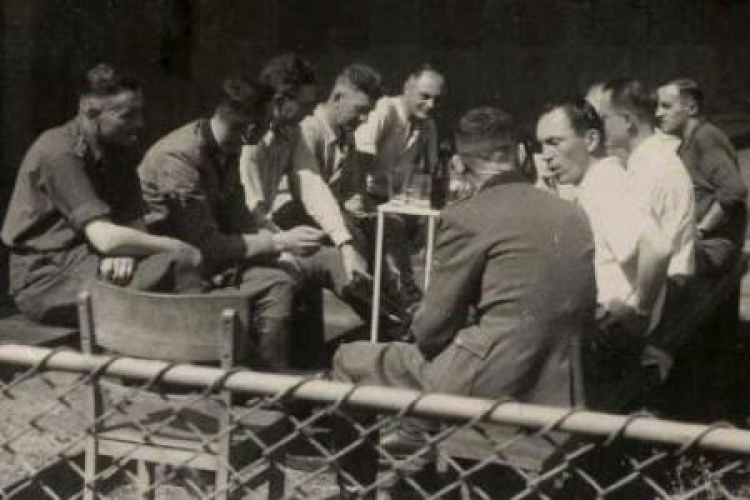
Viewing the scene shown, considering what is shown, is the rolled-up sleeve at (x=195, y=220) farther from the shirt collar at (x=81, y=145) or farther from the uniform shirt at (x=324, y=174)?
the uniform shirt at (x=324, y=174)

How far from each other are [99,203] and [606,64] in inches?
462

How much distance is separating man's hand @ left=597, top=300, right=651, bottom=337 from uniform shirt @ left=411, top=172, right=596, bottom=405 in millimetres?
804

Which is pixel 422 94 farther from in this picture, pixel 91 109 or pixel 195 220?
pixel 91 109

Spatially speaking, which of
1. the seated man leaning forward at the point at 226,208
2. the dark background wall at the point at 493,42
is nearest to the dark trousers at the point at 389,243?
the seated man leaning forward at the point at 226,208

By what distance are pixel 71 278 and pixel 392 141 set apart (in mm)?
2946

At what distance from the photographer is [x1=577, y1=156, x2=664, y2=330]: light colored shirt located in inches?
189

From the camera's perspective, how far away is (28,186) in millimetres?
5230

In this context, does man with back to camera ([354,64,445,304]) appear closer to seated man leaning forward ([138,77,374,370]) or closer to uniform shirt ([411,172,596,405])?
seated man leaning forward ([138,77,374,370])

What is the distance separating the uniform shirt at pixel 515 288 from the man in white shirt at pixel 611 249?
0.58m

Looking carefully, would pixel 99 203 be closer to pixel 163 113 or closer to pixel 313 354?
pixel 313 354

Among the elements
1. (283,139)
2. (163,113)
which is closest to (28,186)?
(283,139)

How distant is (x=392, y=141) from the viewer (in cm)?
785

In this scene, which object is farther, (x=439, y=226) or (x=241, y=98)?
(x=241, y=98)

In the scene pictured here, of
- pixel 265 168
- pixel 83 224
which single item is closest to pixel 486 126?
pixel 83 224
